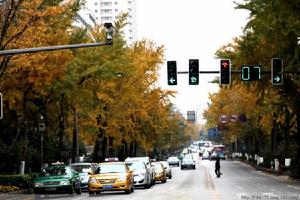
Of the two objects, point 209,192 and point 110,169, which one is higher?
point 110,169

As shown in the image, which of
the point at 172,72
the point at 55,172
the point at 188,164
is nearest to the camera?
the point at 172,72

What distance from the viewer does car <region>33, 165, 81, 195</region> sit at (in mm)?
33875

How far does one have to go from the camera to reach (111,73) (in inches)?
1689

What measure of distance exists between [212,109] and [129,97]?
4814 centimetres

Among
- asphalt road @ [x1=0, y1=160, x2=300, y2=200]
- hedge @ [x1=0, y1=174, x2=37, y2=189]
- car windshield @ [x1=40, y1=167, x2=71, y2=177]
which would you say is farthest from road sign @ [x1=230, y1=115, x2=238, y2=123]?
car windshield @ [x1=40, y1=167, x2=71, y2=177]

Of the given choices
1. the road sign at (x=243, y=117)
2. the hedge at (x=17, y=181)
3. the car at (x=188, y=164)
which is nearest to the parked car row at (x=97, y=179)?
the hedge at (x=17, y=181)

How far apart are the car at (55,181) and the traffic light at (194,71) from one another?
757 centimetres

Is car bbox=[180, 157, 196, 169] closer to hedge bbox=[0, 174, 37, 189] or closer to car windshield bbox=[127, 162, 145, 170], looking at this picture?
car windshield bbox=[127, 162, 145, 170]

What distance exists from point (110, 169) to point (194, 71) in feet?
20.0

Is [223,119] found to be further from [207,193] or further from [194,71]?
[207,193]

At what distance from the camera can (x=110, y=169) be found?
33281 mm

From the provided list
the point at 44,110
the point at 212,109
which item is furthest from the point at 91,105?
the point at 212,109

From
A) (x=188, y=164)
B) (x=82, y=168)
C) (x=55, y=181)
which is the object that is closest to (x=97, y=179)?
(x=55, y=181)

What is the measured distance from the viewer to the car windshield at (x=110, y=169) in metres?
32.9
